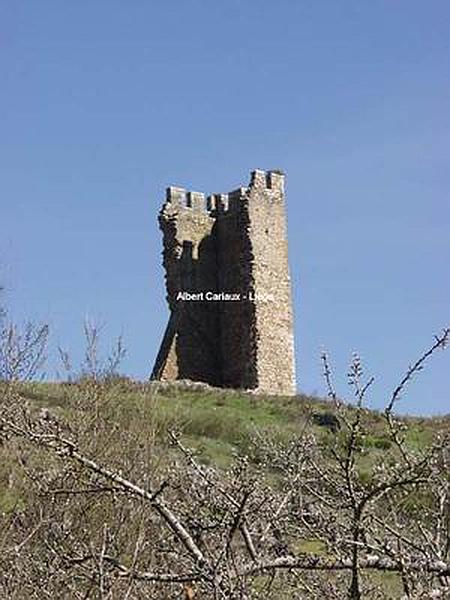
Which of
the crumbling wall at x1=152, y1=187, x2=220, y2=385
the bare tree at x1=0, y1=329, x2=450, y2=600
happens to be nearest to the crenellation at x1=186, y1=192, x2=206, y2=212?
the crumbling wall at x1=152, y1=187, x2=220, y2=385

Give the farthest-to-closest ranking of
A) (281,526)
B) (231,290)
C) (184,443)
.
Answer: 1. (231,290)
2. (184,443)
3. (281,526)

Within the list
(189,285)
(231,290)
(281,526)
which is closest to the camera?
(281,526)

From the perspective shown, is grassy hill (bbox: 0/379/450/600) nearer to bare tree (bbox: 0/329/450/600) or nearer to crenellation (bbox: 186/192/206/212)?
bare tree (bbox: 0/329/450/600)

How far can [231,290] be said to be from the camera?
30.4 metres

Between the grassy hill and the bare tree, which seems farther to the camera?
the grassy hill

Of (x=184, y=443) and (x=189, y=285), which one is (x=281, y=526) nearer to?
(x=184, y=443)

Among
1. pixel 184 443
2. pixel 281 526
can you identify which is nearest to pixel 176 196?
pixel 184 443

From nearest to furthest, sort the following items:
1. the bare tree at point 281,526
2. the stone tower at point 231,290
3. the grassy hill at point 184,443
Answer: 1. the bare tree at point 281,526
2. the grassy hill at point 184,443
3. the stone tower at point 231,290

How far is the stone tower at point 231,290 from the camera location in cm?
2953

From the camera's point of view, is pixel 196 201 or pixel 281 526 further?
pixel 196 201

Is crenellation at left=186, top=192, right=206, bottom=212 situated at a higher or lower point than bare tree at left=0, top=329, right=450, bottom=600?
higher

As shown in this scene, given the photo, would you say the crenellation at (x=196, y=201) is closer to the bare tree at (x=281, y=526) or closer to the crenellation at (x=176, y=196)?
the crenellation at (x=176, y=196)

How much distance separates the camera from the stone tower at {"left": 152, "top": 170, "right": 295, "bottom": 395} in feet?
96.9

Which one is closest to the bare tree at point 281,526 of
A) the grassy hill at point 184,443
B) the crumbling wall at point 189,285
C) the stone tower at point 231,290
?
the grassy hill at point 184,443
